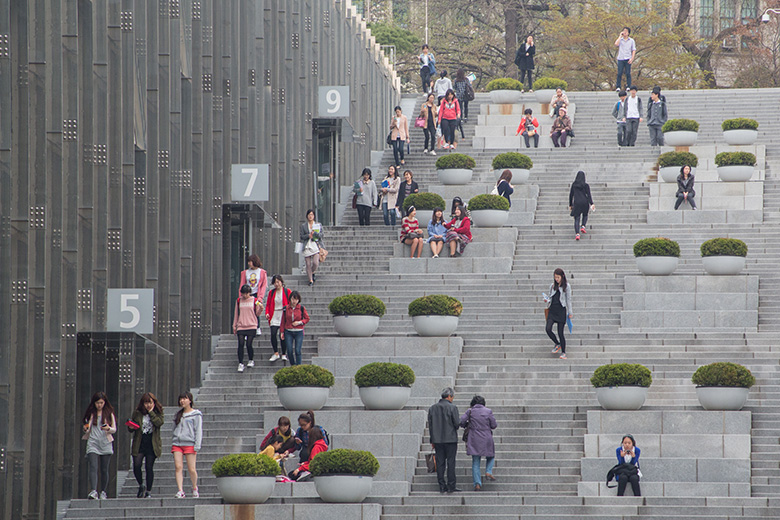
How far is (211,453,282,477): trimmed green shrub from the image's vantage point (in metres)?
17.8

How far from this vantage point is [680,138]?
33125 millimetres

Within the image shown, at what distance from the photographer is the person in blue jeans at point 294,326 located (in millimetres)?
23141

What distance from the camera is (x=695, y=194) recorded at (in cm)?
2953

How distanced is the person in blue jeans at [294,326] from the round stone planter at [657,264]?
606 centimetres

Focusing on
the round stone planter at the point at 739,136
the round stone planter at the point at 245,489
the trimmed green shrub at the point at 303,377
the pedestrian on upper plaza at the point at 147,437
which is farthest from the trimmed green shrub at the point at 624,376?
the round stone planter at the point at 739,136

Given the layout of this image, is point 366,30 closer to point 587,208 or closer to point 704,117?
point 704,117

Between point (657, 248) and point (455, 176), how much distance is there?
7.43 metres

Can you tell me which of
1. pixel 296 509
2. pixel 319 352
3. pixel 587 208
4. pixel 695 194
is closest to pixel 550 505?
pixel 296 509

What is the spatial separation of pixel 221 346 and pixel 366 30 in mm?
15598

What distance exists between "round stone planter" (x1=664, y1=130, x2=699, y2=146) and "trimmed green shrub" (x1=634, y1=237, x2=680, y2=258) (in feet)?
28.2

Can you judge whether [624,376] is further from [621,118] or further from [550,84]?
[550,84]

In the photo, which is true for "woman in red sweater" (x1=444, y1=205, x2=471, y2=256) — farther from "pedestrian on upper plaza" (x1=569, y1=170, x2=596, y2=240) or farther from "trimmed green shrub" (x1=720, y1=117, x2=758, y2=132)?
"trimmed green shrub" (x1=720, y1=117, x2=758, y2=132)

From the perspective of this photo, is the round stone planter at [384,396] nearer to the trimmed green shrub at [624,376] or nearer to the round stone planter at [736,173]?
the trimmed green shrub at [624,376]

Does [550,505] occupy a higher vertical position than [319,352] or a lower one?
lower
